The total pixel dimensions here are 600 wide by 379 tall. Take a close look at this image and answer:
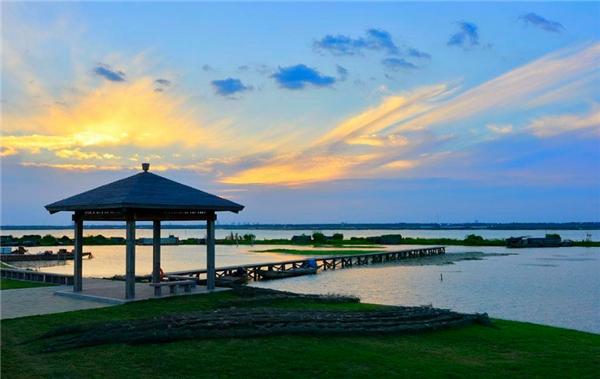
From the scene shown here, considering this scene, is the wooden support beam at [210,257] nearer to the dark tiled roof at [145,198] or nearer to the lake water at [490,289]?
the dark tiled roof at [145,198]

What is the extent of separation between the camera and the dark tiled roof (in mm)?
15914

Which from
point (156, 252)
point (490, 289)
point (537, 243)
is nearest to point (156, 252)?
point (156, 252)

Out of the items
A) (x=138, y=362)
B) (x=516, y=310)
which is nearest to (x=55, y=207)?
(x=138, y=362)

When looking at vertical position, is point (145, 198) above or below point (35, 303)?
above

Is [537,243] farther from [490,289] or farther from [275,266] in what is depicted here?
[490,289]

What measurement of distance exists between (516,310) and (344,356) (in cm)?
1465

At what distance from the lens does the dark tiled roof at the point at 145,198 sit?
1591 centimetres

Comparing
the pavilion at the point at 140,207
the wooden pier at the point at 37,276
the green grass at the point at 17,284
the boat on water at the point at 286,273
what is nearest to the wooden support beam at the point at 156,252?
the pavilion at the point at 140,207

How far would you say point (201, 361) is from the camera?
907 cm

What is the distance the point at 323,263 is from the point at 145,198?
33.9 metres

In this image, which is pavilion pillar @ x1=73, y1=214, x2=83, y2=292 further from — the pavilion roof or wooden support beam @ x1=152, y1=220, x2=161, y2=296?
wooden support beam @ x1=152, y1=220, x2=161, y2=296

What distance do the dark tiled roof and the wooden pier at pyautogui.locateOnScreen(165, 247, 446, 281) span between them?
384 inches

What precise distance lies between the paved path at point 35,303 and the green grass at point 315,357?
164cm

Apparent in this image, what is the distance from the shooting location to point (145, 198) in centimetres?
1609
